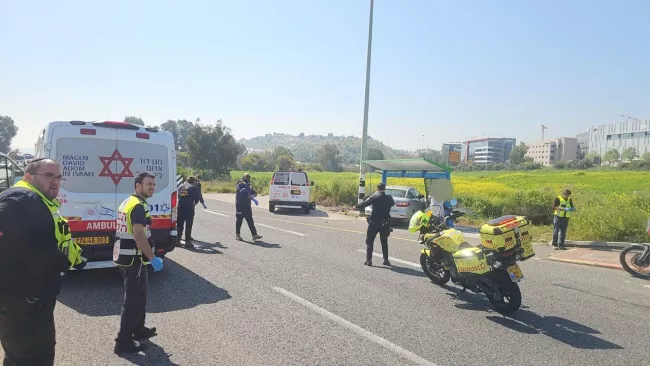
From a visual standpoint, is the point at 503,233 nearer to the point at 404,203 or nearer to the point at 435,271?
the point at 435,271

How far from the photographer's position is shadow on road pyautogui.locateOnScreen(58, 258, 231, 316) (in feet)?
19.5

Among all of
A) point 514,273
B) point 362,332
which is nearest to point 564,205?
point 514,273

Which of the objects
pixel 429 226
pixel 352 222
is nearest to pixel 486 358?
pixel 429 226

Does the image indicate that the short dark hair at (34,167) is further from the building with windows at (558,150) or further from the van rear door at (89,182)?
the building with windows at (558,150)

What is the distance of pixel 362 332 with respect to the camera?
5.20 meters

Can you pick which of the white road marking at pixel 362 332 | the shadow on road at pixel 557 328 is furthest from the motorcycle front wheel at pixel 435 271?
the white road marking at pixel 362 332

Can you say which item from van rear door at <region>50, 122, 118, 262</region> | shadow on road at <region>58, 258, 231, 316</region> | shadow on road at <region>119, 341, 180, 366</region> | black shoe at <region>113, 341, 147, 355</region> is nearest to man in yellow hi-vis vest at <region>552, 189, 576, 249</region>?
shadow on road at <region>58, 258, 231, 316</region>

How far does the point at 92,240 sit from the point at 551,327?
6446 mm

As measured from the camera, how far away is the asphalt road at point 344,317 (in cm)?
460

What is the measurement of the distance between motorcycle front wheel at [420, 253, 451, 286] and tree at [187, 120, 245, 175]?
143 ft

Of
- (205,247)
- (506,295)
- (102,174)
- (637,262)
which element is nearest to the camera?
(506,295)

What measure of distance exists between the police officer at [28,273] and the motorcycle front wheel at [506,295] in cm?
525

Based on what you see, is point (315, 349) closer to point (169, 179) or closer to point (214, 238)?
point (169, 179)

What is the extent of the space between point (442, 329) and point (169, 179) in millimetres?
4874
